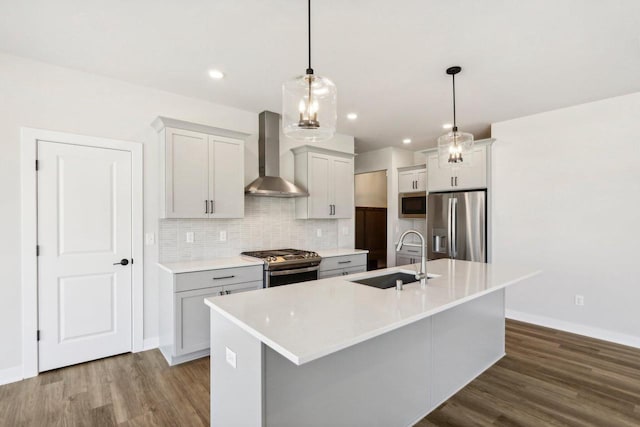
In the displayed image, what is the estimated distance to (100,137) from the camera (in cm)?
296

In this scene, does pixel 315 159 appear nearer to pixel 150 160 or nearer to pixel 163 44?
pixel 150 160

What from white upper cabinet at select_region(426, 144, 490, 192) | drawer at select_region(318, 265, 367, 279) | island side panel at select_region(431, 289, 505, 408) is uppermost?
white upper cabinet at select_region(426, 144, 490, 192)

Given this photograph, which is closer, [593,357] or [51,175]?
[51,175]

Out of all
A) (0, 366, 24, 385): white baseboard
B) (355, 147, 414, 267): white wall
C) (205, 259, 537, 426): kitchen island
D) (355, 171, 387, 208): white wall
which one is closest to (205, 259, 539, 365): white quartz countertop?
(205, 259, 537, 426): kitchen island

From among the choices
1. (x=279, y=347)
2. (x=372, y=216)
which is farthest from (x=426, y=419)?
(x=372, y=216)

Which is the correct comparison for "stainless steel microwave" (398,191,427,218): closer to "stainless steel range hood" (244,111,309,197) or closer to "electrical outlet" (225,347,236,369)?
"stainless steel range hood" (244,111,309,197)

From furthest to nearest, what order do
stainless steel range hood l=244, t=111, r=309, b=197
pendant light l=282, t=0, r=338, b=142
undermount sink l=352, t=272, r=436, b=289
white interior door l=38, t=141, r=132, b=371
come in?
stainless steel range hood l=244, t=111, r=309, b=197, white interior door l=38, t=141, r=132, b=371, undermount sink l=352, t=272, r=436, b=289, pendant light l=282, t=0, r=338, b=142

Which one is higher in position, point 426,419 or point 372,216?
point 372,216

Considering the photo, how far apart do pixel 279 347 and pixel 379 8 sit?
2.02m

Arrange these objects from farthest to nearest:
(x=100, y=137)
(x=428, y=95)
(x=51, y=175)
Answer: (x=428, y=95)
(x=100, y=137)
(x=51, y=175)

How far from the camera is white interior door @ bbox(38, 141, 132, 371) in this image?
272 centimetres

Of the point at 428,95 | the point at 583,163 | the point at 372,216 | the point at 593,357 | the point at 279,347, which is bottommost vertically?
the point at 593,357

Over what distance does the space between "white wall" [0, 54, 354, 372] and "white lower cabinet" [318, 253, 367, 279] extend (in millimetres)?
1871

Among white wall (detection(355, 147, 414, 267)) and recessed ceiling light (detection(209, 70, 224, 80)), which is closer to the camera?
recessed ceiling light (detection(209, 70, 224, 80))
